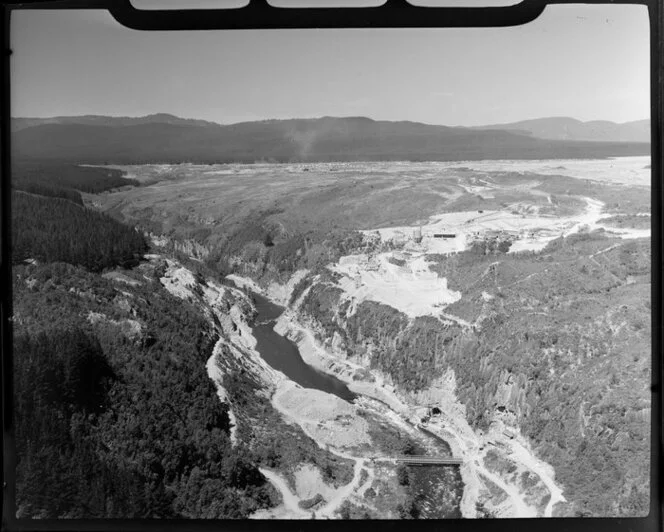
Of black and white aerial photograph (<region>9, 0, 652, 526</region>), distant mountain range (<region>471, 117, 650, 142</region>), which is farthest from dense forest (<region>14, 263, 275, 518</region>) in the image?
distant mountain range (<region>471, 117, 650, 142</region>)

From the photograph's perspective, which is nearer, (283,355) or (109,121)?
(109,121)

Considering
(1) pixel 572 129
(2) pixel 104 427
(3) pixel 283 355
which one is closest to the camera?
(2) pixel 104 427

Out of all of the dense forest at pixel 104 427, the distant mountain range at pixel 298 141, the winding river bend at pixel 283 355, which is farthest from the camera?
the winding river bend at pixel 283 355

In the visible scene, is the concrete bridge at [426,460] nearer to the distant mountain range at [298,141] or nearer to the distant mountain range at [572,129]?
the distant mountain range at [298,141]

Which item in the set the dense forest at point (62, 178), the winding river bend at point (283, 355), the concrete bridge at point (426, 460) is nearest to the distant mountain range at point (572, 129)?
the winding river bend at point (283, 355)

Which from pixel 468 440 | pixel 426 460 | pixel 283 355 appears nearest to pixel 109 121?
pixel 283 355

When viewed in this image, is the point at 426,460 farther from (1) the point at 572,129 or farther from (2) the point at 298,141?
(1) the point at 572,129

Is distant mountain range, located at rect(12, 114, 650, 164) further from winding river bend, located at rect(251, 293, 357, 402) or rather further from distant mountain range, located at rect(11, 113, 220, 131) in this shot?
winding river bend, located at rect(251, 293, 357, 402)
